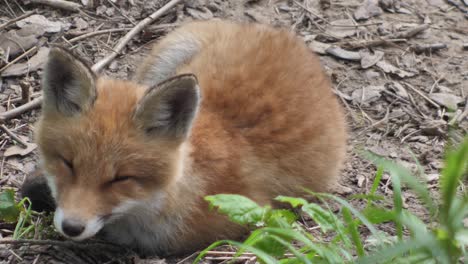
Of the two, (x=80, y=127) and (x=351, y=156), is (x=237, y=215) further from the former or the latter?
(x=351, y=156)

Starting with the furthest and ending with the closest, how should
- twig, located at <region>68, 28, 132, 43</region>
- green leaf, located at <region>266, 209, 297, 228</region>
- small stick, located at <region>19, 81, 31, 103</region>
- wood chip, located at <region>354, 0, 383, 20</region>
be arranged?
wood chip, located at <region>354, 0, 383, 20</region>
twig, located at <region>68, 28, 132, 43</region>
small stick, located at <region>19, 81, 31, 103</region>
green leaf, located at <region>266, 209, 297, 228</region>

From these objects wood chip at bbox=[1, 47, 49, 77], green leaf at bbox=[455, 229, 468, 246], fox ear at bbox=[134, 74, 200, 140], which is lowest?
wood chip at bbox=[1, 47, 49, 77]

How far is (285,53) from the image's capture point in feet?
19.9

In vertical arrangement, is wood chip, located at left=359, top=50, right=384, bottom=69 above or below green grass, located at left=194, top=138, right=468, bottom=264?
below

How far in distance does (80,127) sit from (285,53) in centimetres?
218

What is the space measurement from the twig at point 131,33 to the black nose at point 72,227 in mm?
2826

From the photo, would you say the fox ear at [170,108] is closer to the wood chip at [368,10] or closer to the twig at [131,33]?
the twig at [131,33]

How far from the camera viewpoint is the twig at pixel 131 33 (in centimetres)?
711

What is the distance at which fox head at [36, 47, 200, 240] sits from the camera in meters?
4.42

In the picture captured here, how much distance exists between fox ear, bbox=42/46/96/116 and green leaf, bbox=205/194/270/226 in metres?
1.02

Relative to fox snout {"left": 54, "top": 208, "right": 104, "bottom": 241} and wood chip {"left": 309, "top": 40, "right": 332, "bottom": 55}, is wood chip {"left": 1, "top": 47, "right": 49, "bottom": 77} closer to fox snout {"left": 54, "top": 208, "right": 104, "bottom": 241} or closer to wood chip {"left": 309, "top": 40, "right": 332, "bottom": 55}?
wood chip {"left": 309, "top": 40, "right": 332, "bottom": 55}

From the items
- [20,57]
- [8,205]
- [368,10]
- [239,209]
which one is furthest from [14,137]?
[368,10]

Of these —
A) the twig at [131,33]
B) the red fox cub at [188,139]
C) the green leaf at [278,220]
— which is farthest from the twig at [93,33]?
the green leaf at [278,220]

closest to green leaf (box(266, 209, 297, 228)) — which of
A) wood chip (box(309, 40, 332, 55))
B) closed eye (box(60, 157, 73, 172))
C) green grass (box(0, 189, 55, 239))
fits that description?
closed eye (box(60, 157, 73, 172))
